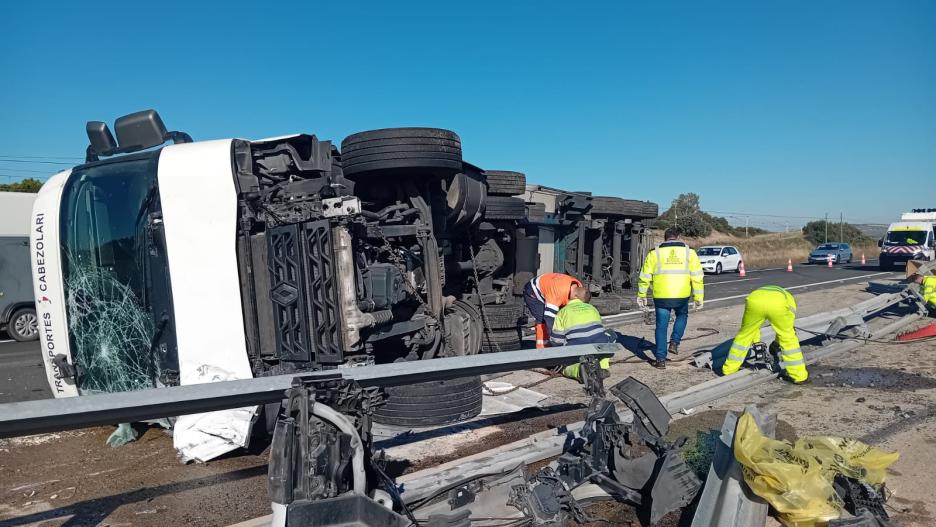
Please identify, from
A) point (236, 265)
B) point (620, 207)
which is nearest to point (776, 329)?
point (236, 265)

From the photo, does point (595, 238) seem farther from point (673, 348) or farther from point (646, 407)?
point (646, 407)

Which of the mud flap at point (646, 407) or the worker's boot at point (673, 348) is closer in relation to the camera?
the mud flap at point (646, 407)

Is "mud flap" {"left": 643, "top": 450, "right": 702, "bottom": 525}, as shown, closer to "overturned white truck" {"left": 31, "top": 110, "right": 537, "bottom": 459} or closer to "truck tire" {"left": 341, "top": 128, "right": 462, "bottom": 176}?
"overturned white truck" {"left": 31, "top": 110, "right": 537, "bottom": 459}

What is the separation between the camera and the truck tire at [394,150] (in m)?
4.64

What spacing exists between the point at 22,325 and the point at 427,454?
949 cm

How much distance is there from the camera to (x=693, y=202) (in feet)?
150

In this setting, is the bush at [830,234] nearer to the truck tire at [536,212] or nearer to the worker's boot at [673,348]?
the truck tire at [536,212]

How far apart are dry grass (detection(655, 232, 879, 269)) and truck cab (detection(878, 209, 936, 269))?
740 cm

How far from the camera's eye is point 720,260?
76.7ft

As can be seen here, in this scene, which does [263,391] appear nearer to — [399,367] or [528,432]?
[399,367]

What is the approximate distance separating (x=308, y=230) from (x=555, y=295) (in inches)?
103

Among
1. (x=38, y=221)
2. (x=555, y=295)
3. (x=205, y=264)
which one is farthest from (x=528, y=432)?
(x=38, y=221)

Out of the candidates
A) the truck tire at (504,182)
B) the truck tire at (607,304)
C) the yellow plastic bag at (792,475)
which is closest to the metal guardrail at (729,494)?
the yellow plastic bag at (792,475)

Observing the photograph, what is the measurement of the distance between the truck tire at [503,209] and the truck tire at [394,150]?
→ 2432 mm
